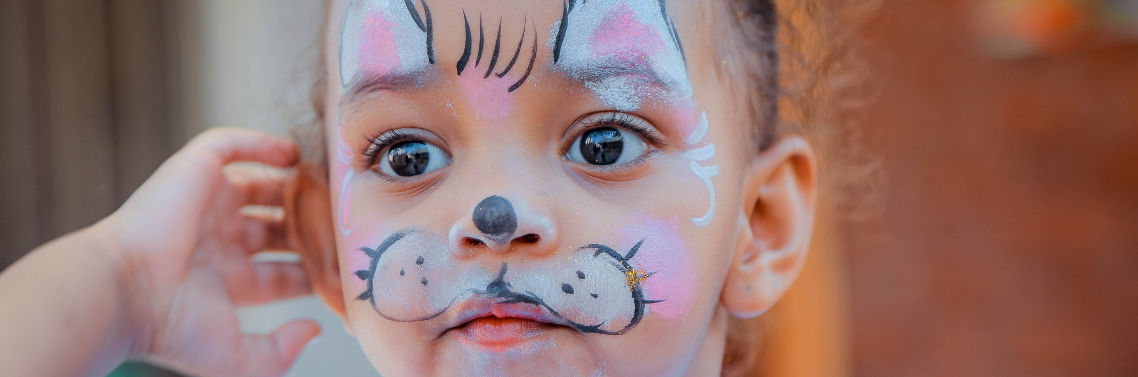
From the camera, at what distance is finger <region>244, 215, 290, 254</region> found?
0.79 meters

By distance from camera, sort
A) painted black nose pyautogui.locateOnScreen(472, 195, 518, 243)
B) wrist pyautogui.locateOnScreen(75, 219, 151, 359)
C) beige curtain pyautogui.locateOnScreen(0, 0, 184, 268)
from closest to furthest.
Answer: painted black nose pyautogui.locateOnScreen(472, 195, 518, 243) < wrist pyautogui.locateOnScreen(75, 219, 151, 359) < beige curtain pyautogui.locateOnScreen(0, 0, 184, 268)

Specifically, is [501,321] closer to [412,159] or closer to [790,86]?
[412,159]

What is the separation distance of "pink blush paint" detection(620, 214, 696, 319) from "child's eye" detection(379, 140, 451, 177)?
0.50 feet

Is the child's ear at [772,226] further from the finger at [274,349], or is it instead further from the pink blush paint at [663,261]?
the finger at [274,349]

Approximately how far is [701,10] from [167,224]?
19.8 inches

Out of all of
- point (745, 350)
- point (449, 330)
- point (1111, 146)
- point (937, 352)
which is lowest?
point (937, 352)

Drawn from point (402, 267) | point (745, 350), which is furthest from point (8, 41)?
point (745, 350)

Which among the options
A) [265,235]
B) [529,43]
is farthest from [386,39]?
[265,235]

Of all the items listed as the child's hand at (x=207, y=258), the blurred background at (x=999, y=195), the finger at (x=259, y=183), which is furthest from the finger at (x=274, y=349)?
the blurred background at (x=999, y=195)

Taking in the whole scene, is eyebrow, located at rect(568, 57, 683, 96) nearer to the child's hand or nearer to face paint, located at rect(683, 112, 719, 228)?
face paint, located at rect(683, 112, 719, 228)

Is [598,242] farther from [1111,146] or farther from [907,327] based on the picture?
[1111,146]

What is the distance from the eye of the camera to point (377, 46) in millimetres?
589

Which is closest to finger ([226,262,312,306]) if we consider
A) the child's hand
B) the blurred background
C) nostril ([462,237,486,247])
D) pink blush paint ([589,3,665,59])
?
the child's hand

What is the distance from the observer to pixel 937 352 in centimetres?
140
